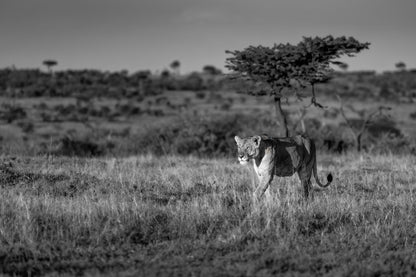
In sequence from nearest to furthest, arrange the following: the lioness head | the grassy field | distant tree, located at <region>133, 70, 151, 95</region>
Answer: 1. the grassy field
2. the lioness head
3. distant tree, located at <region>133, 70, 151, 95</region>

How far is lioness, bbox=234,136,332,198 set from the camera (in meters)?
10.4

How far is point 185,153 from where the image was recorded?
24.4 metres

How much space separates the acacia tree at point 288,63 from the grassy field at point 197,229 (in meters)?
5.07

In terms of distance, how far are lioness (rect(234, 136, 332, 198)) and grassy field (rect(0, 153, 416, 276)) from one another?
0.40 m

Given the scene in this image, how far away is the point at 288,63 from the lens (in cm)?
1688

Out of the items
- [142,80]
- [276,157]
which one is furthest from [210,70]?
[276,157]

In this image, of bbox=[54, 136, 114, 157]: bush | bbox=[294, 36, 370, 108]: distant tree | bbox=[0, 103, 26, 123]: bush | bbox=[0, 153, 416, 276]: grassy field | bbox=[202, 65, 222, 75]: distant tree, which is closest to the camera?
bbox=[0, 153, 416, 276]: grassy field

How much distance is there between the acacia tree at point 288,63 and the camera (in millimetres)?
16453

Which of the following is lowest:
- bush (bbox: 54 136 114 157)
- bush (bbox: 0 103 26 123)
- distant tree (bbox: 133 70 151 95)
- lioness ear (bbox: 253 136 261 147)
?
bush (bbox: 54 136 114 157)

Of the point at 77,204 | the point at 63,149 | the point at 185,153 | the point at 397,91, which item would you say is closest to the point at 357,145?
the point at 185,153

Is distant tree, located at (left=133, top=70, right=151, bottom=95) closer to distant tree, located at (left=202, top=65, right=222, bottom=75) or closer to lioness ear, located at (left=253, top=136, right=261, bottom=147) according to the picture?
distant tree, located at (left=202, top=65, right=222, bottom=75)

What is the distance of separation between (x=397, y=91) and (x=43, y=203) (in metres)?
62.0

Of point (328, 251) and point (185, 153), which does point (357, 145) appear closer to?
point (185, 153)

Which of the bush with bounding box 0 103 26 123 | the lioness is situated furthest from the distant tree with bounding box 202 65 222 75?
the lioness
